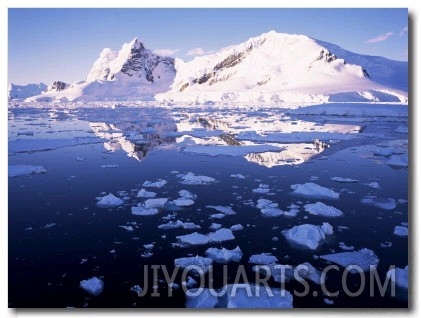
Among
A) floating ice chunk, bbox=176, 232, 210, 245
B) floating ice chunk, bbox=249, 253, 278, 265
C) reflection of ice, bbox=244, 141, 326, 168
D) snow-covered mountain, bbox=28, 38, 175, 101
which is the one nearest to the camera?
floating ice chunk, bbox=249, 253, 278, 265

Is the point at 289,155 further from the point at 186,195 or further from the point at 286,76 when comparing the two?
the point at 286,76

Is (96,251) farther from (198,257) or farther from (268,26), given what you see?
(268,26)

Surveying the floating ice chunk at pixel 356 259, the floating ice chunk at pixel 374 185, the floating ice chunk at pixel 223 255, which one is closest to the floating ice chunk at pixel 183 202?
the floating ice chunk at pixel 223 255

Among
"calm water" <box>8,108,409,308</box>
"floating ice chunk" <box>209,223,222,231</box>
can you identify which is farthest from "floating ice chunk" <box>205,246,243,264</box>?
"floating ice chunk" <box>209,223,222,231</box>

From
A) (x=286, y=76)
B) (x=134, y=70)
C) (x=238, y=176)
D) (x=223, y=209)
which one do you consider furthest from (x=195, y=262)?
(x=134, y=70)

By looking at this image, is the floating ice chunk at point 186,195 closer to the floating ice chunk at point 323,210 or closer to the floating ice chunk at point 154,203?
the floating ice chunk at point 154,203

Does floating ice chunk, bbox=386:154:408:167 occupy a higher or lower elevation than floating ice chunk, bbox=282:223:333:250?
higher

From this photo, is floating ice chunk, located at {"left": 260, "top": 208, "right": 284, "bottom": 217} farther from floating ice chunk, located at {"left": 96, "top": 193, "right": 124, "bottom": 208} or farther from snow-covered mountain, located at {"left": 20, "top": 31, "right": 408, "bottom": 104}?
snow-covered mountain, located at {"left": 20, "top": 31, "right": 408, "bottom": 104}

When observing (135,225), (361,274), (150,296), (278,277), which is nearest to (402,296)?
(361,274)
